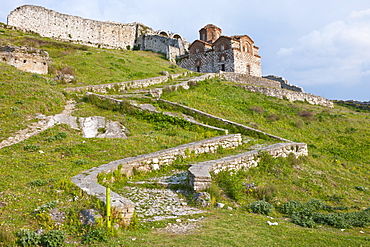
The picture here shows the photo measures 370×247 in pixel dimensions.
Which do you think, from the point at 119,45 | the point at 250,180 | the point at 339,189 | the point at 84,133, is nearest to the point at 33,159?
the point at 84,133

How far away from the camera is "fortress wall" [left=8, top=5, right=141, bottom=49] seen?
41.6m

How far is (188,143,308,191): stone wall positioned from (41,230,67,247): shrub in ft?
14.8

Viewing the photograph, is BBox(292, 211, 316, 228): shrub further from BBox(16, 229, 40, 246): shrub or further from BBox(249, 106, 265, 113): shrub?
BBox(249, 106, 265, 113): shrub

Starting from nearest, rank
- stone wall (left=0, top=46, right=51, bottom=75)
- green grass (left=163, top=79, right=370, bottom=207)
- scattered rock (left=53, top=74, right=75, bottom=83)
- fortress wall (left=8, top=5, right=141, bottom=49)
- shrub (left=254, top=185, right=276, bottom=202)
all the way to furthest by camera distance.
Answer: shrub (left=254, top=185, right=276, bottom=202) < green grass (left=163, top=79, right=370, bottom=207) < stone wall (left=0, top=46, right=51, bottom=75) < scattered rock (left=53, top=74, right=75, bottom=83) < fortress wall (left=8, top=5, right=141, bottom=49)

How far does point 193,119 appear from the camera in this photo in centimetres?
1858

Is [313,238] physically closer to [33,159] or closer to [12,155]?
[33,159]

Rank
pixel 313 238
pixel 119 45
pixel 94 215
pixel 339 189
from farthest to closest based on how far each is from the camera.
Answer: pixel 119 45
pixel 339 189
pixel 313 238
pixel 94 215

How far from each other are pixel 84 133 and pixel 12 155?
3.96 metres

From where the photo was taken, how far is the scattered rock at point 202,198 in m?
8.18

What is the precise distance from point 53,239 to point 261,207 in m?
5.84

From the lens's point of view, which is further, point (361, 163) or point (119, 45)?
point (119, 45)

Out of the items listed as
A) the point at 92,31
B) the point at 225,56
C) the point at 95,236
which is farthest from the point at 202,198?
the point at 92,31

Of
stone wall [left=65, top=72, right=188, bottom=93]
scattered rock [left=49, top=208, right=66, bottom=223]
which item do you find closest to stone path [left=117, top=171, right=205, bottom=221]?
scattered rock [left=49, top=208, right=66, bottom=223]

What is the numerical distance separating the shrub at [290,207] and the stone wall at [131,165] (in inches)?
189
